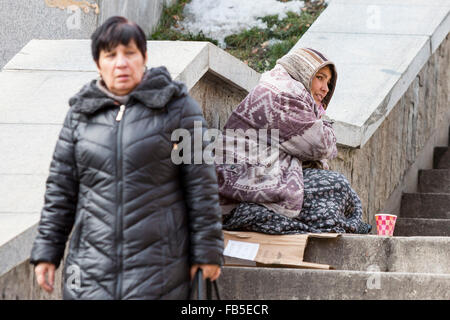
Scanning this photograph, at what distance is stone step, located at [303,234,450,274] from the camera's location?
15.7 feet

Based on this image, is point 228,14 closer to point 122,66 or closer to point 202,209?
point 122,66

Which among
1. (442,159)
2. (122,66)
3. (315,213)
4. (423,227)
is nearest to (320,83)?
(315,213)

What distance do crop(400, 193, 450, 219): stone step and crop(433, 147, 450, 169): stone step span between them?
1.10 m

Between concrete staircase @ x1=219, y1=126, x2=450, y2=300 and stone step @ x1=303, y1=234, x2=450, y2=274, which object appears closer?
concrete staircase @ x1=219, y1=126, x2=450, y2=300

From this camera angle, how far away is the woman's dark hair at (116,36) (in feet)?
10.8

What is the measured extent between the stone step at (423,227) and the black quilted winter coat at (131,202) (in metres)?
3.74

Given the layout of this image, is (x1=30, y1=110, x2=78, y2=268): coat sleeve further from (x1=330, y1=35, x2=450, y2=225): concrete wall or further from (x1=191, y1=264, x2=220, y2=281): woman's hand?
(x1=330, y1=35, x2=450, y2=225): concrete wall

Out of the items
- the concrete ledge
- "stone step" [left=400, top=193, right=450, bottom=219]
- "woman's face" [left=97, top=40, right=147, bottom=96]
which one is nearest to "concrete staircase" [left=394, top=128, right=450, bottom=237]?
"stone step" [left=400, top=193, right=450, bottom=219]

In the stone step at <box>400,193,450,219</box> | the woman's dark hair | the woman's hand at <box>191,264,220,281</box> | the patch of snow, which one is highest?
the patch of snow

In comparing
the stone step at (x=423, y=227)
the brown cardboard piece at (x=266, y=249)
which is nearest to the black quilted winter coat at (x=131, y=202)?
the brown cardboard piece at (x=266, y=249)

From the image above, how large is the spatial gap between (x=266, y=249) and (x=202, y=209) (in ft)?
5.07
